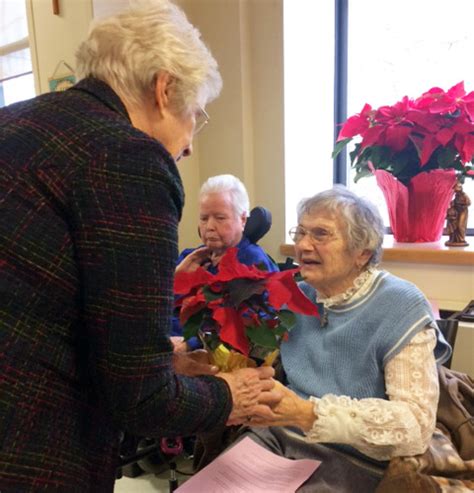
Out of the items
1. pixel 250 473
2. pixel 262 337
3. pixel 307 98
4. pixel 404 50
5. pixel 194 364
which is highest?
pixel 404 50

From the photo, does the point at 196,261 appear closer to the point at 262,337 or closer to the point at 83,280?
the point at 262,337

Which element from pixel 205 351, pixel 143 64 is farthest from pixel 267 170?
pixel 143 64

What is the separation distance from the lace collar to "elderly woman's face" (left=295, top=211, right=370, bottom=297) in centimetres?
2

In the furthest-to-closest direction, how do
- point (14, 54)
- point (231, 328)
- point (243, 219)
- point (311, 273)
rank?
point (14, 54)
point (243, 219)
point (311, 273)
point (231, 328)

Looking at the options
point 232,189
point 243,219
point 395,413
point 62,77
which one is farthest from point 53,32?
point 395,413

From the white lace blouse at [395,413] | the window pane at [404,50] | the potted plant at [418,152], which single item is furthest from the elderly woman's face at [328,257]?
the window pane at [404,50]

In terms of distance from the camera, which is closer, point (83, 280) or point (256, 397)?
point (83, 280)

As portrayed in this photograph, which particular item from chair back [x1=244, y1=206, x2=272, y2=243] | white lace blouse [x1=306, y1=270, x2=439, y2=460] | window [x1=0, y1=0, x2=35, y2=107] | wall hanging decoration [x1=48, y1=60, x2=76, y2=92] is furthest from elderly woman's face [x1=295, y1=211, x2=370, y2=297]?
window [x1=0, y1=0, x2=35, y2=107]

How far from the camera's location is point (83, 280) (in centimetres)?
67

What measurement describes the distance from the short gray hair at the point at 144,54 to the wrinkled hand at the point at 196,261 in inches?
43.3

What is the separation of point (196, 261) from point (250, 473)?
94 cm

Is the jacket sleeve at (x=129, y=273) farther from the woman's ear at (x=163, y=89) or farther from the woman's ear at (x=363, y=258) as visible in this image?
the woman's ear at (x=363, y=258)

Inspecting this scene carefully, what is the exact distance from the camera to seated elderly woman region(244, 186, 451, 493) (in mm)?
1060

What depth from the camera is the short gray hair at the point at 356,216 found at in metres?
1.31
